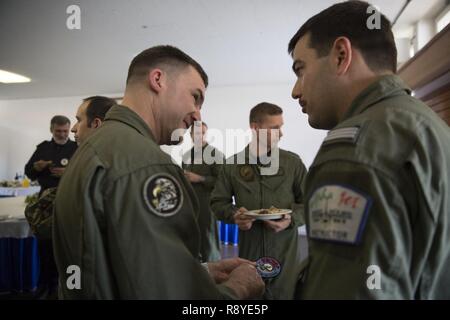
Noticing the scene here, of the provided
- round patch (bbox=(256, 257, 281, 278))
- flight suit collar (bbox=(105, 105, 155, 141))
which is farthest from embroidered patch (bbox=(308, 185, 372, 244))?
round patch (bbox=(256, 257, 281, 278))

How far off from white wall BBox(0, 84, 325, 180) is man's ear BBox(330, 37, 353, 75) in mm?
6142

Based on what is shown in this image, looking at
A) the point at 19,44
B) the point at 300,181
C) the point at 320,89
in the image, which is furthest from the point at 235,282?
the point at 19,44

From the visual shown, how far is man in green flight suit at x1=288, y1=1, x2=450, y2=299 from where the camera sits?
0.56m

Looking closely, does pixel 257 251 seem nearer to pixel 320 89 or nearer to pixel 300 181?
pixel 300 181

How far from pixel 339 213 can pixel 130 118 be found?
70 cm

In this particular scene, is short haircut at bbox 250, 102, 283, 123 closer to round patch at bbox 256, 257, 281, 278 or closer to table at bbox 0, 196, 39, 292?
round patch at bbox 256, 257, 281, 278

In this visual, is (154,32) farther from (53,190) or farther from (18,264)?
(18,264)

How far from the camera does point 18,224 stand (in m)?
3.20

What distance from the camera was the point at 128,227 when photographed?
0.75m

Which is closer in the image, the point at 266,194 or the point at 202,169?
the point at 266,194

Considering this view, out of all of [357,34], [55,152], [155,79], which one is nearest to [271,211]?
[155,79]

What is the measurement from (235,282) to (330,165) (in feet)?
1.88

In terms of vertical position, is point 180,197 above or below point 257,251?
above

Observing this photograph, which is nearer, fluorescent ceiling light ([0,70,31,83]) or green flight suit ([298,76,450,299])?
green flight suit ([298,76,450,299])
